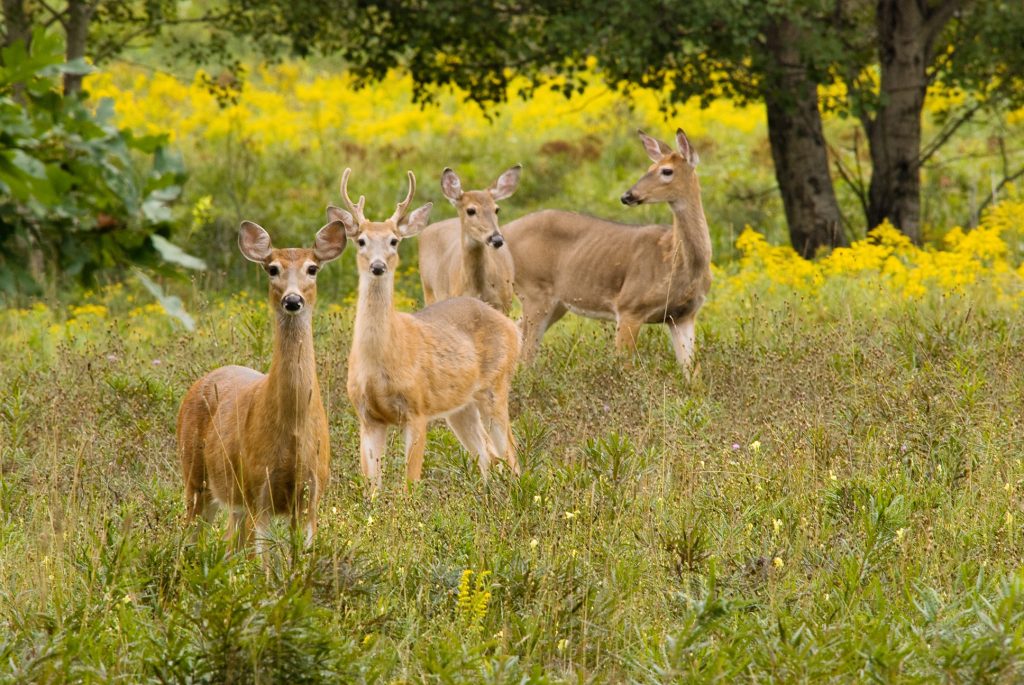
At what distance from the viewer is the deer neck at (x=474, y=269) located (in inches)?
444

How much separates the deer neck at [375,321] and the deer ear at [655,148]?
4526mm

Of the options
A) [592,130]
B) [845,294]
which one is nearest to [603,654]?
[845,294]

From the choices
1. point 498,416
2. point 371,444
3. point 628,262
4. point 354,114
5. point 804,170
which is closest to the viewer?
point 371,444

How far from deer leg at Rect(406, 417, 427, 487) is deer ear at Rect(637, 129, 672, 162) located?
15.4ft

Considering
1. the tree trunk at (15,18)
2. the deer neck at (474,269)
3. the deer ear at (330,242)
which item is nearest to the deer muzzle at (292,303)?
the deer ear at (330,242)

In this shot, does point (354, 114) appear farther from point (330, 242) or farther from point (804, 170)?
point (330, 242)

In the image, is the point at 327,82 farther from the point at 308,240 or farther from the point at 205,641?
the point at 205,641

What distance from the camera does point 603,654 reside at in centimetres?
496

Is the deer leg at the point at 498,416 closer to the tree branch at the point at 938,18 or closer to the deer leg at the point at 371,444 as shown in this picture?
the deer leg at the point at 371,444

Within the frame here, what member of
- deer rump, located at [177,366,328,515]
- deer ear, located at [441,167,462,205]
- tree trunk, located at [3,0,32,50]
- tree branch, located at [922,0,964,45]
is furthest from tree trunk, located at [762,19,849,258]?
deer rump, located at [177,366,328,515]

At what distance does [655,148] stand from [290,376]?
6.76 m

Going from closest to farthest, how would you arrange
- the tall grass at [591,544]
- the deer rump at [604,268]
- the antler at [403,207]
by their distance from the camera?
the tall grass at [591,544] < the antler at [403,207] < the deer rump at [604,268]

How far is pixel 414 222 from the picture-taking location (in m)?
8.85

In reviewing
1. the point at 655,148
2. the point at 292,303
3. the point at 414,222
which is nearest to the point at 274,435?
the point at 292,303
